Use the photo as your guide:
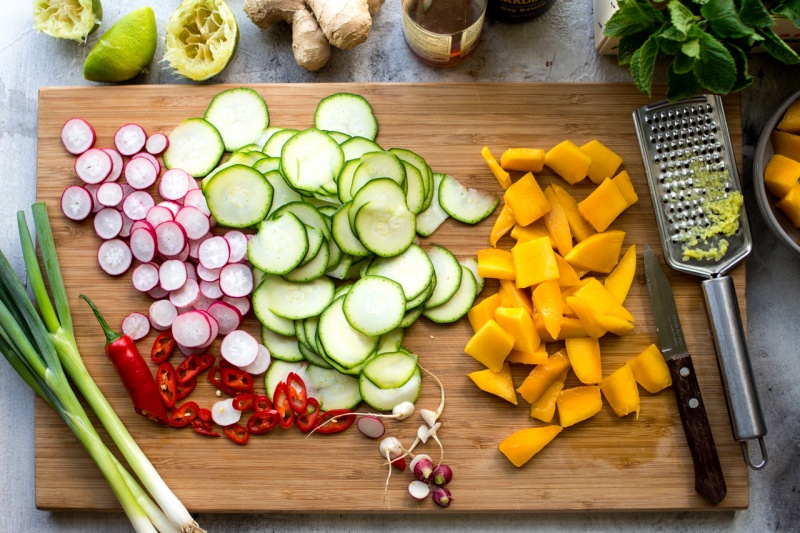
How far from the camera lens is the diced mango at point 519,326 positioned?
270 cm

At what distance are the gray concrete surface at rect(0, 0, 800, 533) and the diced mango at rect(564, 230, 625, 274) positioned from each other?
68 cm

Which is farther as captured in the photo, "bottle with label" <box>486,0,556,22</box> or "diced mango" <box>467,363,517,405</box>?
"bottle with label" <box>486,0,556,22</box>

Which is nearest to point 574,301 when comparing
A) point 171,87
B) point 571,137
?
point 571,137

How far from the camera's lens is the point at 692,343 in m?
2.86

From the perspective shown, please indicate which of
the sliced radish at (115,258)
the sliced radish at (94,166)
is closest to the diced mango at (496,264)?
the sliced radish at (115,258)

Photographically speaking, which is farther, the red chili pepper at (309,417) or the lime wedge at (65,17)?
the lime wedge at (65,17)

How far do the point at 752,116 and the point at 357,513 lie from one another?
2440 millimetres

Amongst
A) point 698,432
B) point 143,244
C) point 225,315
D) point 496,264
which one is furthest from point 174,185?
point 698,432

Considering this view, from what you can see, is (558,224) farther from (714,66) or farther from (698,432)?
(698,432)

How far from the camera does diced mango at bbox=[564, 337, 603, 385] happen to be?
2764mm

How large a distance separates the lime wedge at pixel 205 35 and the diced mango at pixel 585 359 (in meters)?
1.89

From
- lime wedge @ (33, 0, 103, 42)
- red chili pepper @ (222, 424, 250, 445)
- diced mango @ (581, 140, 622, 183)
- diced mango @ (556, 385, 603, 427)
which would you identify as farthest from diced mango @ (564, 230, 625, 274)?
lime wedge @ (33, 0, 103, 42)

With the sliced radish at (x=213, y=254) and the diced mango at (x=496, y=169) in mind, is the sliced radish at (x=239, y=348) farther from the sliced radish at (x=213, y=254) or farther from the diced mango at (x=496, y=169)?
the diced mango at (x=496, y=169)

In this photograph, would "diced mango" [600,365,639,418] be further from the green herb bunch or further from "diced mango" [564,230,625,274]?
the green herb bunch
